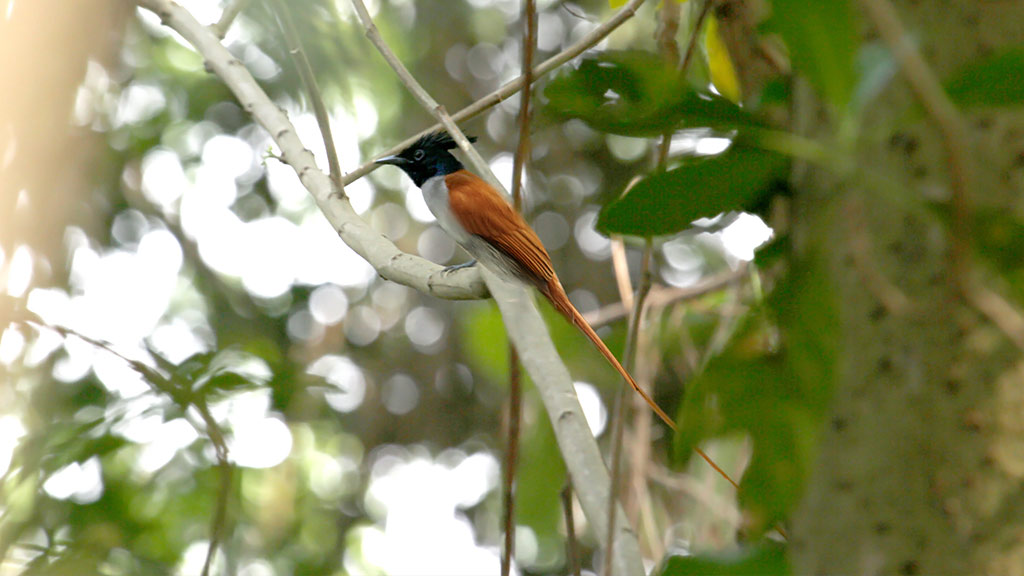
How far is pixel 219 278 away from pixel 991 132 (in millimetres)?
5302

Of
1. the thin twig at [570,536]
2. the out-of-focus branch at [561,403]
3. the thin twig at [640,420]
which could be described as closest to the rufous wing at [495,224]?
the thin twig at [640,420]

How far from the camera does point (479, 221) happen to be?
9.79ft

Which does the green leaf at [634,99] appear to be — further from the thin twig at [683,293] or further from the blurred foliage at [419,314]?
the thin twig at [683,293]

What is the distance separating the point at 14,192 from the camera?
0.72m

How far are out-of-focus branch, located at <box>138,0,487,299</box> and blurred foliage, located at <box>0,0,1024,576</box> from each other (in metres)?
0.08

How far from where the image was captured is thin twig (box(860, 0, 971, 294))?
481mm

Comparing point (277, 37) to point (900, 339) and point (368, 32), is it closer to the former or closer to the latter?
point (368, 32)

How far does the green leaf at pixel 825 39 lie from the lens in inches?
20.1

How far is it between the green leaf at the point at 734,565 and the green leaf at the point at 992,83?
34 centimetres

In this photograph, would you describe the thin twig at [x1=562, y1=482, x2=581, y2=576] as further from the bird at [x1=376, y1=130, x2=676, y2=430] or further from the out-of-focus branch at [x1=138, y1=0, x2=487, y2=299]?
the bird at [x1=376, y1=130, x2=676, y2=430]

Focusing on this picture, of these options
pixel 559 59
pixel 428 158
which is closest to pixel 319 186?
pixel 559 59

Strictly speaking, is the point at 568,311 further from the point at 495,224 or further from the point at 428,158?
the point at 428,158

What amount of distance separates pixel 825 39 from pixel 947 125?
86 mm

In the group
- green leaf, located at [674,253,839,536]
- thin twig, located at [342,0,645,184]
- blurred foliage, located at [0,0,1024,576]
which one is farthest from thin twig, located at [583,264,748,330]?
green leaf, located at [674,253,839,536]
